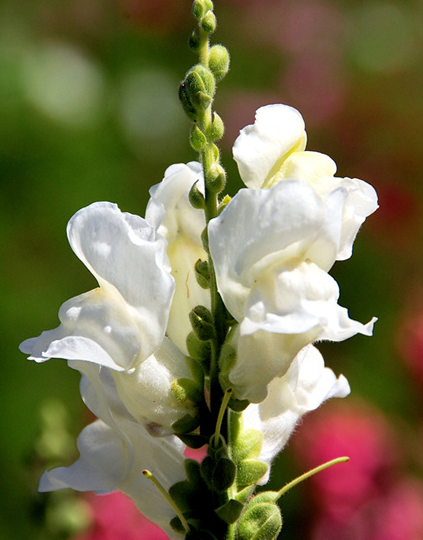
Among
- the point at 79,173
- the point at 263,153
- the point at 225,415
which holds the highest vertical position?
the point at 263,153

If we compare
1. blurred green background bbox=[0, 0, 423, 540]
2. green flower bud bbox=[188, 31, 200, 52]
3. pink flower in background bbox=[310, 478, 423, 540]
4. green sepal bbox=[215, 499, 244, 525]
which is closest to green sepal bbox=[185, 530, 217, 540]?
green sepal bbox=[215, 499, 244, 525]

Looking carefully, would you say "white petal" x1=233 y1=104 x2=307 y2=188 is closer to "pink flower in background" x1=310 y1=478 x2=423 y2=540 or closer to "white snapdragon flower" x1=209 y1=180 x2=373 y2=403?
"white snapdragon flower" x1=209 y1=180 x2=373 y2=403

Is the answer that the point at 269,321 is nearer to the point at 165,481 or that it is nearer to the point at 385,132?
the point at 165,481

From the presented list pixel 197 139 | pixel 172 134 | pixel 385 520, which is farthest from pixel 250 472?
pixel 172 134

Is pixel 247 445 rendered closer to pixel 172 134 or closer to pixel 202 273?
pixel 202 273

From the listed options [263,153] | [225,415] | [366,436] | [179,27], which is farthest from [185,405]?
[179,27]
